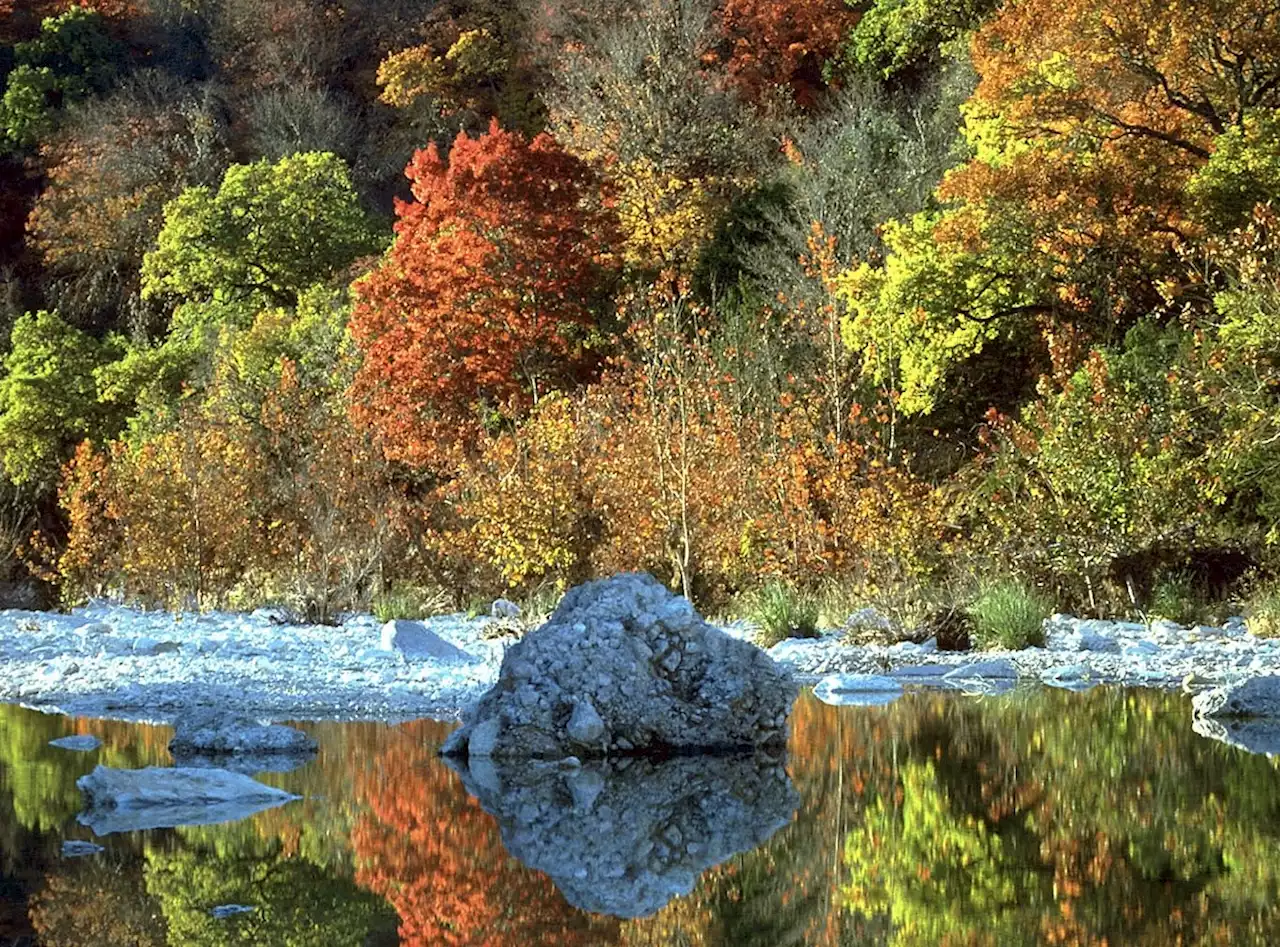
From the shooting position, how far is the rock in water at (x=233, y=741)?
846cm

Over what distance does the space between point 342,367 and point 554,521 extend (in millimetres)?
9452

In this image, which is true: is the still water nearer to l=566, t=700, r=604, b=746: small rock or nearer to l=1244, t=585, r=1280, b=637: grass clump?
l=566, t=700, r=604, b=746: small rock

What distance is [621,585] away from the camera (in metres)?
9.29

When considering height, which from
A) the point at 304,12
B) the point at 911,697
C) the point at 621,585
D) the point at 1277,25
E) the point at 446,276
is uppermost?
the point at 304,12

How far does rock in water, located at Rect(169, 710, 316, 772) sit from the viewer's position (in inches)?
333

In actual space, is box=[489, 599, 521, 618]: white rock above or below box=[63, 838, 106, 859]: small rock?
below

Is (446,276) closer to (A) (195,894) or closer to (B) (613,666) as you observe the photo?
(B) (613,666)

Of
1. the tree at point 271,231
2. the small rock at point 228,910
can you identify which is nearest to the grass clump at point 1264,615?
the small rock at point 228,910

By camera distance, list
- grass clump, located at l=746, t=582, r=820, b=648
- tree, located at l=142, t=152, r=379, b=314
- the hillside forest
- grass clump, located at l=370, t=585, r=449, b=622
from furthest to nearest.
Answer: tree, located at l=142, t=152, r=379, b=314 → grass clump, located at l=370, t=585, r=449, b=622 → the hillside forest → grass clump, located at l=746, t=582, r=820, b=648

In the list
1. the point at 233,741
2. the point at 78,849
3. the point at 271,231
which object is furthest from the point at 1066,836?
the point at 271,231

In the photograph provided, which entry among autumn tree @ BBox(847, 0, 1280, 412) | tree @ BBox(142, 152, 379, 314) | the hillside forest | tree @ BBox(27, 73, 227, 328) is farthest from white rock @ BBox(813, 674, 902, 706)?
tree @ BBox(27, 73, 227, 328)

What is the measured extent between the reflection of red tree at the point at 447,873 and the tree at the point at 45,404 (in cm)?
2772

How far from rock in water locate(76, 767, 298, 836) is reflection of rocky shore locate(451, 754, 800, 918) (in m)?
0.85

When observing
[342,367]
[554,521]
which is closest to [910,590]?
[554,521]
